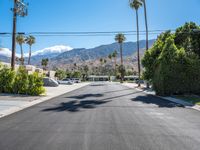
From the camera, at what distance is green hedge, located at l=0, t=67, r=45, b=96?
967 inches

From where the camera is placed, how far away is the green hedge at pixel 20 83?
2456cm

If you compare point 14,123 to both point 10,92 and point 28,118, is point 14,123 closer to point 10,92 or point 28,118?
point 28,118

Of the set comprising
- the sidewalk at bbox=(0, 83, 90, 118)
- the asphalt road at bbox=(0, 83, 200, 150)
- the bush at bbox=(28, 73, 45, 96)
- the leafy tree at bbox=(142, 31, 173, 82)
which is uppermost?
the leafy tree at bbox=(142, 31, 173, 82)

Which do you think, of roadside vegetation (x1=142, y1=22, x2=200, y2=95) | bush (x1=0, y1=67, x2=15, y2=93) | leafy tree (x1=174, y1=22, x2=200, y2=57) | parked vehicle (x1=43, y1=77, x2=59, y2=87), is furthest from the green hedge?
parked vehicle (x1=43, y1=77, x2=59, y2=87)

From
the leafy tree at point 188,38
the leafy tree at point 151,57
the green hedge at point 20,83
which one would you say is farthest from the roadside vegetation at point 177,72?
the green hedge at point 20,83

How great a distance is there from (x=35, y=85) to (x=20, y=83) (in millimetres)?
1646

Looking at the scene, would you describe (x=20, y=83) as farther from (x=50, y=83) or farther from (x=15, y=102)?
(x=50, y=83)

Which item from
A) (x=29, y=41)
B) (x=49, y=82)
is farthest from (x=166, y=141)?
(x=29, y=41)

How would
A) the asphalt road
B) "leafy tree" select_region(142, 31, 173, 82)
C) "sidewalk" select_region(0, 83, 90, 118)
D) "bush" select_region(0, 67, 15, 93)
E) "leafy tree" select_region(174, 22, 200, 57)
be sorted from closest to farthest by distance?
1. the asphalt road
2. "sidewalk" select_region(0, 83, 90, 118)
3. "bush" select_region(0, 67, 15, 93)
4. "leafy tree" select_region(174, 22, 200, 57)
5. "leafy tree" select_region(142, 31, 173, 82)

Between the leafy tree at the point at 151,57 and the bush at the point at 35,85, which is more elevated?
the leafy tree at the point at 151,57

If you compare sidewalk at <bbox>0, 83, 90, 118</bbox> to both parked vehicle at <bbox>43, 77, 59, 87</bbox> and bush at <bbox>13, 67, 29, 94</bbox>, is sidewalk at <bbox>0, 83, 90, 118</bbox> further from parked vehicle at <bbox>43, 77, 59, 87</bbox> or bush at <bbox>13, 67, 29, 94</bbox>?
parked vehicle at <bbox>43, 77, 59, 87</bbox>

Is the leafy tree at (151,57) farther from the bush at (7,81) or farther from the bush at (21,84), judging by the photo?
the bush at (7,81)

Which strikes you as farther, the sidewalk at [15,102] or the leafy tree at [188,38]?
the leafy tree at [188,38]

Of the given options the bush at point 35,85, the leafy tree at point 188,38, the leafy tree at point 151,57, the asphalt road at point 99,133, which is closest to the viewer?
the asphalt road at point 99,133
